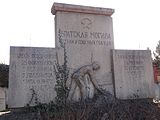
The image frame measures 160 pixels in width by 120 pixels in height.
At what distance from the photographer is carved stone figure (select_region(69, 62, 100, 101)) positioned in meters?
6.75

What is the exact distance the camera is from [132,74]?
7496mm

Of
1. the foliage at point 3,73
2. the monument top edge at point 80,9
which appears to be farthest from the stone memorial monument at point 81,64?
the foliage at point 3,73

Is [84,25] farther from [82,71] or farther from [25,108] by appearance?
[25,108]

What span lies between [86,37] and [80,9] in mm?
931

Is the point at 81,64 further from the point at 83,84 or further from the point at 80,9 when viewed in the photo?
the point at 80,9

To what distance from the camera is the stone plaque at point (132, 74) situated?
7324 millimetres

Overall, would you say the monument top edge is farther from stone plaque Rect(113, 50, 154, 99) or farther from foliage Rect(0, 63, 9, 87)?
foliage Rect(0, 63, 9, 87)

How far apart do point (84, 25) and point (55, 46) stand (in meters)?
1.23

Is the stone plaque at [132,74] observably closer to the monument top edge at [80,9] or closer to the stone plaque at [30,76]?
the monument top edge at [80,9]

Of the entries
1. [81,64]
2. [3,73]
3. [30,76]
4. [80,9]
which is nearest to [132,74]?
[81,64]

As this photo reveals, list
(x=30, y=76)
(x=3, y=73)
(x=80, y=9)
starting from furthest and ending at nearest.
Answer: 1. (x=3, y=73)
2. (x=80, y=9)
3. (x=30, y=76)

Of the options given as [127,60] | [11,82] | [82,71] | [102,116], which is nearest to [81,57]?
[82,71]

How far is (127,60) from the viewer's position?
7.55 metres

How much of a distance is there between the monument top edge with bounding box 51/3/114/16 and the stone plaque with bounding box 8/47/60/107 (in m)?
1.41
